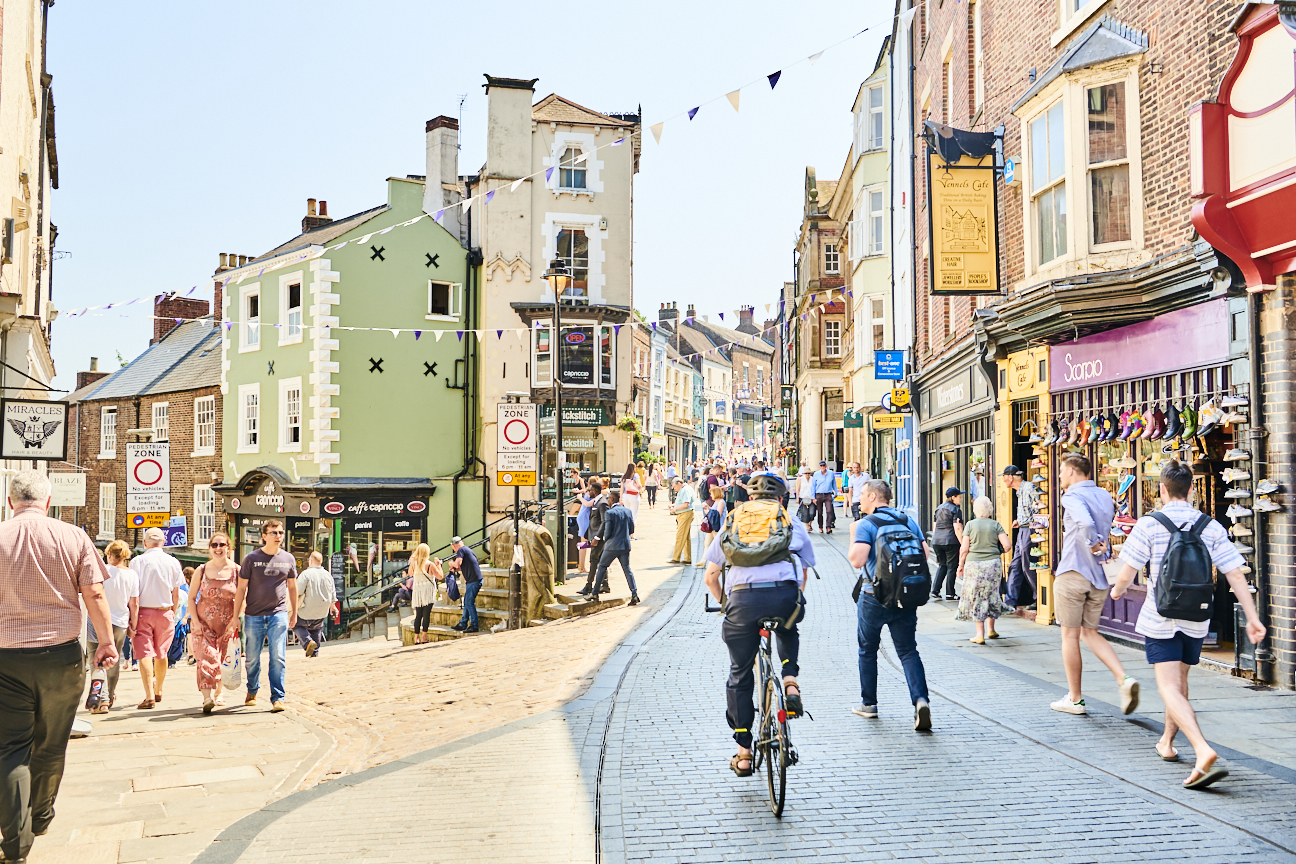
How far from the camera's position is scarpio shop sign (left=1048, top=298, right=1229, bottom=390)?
919 cm

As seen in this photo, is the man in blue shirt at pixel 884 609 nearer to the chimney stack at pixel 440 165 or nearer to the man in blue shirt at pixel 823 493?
the man in blue shirt at pixel 823 493

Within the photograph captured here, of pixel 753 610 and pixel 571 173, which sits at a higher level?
pixel 571 173

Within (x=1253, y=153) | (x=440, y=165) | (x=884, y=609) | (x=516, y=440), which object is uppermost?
(x=440, y=165)

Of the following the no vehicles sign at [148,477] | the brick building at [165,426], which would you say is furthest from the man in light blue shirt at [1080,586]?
the brick building at [165,426]

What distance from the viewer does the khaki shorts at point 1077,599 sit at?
7.01m

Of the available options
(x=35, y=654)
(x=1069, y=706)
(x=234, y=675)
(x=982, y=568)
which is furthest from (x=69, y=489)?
Result: (x=1069, y=706)

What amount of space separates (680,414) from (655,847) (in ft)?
202

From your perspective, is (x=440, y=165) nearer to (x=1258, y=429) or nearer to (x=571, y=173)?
(x=571, y=173)

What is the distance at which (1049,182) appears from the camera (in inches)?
460

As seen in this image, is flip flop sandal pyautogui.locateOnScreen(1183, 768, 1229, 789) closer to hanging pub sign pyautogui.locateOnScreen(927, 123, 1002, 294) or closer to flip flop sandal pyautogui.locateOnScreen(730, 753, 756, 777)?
flip flop sandal pyautogui.locateOnScreen(730, 753, 756, 777)

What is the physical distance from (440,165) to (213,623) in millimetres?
23275

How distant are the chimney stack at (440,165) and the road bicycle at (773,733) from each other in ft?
87.9

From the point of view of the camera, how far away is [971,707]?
293 inches

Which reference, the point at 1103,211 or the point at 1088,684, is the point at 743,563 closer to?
the point at 1088,684
